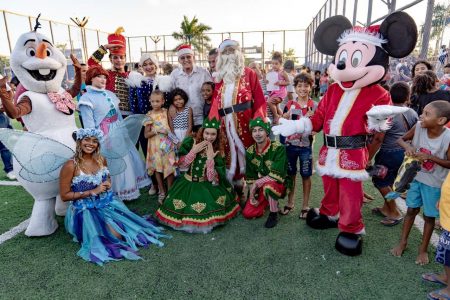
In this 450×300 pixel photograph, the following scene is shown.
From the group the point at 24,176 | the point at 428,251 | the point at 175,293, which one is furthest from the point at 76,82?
the point at 428,251

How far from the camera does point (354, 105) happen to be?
8.38 feet

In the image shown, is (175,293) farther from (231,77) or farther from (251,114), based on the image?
(231,77)

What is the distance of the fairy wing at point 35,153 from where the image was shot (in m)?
2.52

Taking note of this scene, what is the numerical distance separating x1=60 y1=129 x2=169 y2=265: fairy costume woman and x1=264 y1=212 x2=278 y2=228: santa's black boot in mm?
1106

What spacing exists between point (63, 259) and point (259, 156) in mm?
2107

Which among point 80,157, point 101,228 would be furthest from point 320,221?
point 80,157

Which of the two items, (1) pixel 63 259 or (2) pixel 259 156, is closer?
(1) pixel 63 259

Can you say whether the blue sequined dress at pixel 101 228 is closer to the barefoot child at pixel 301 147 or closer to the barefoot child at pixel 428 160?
the barefoot child at pixel 301 147

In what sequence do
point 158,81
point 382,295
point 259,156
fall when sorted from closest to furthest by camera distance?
point 382,295
point 259,156
point 158,81

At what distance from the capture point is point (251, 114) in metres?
3.47

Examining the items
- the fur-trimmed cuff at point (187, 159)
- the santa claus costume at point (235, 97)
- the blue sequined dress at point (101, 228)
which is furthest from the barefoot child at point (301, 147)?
the blue sequined dress at point (101, 228)

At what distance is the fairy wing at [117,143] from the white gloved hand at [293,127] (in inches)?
59.2

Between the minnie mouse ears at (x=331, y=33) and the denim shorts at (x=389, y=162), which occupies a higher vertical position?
the minnie mouse ears at (x=331, y=33)

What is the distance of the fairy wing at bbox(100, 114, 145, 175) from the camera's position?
3100 millimetres
